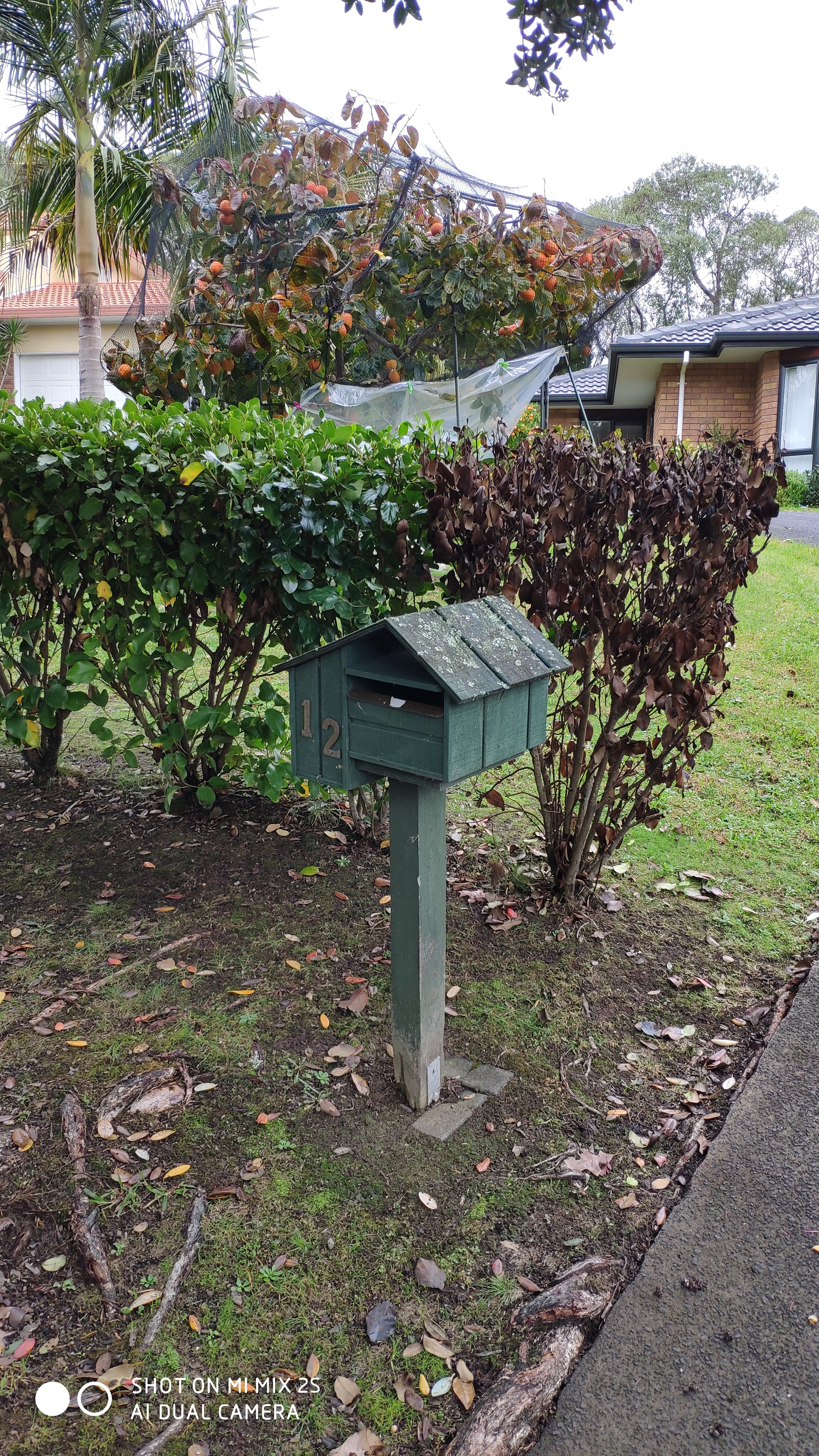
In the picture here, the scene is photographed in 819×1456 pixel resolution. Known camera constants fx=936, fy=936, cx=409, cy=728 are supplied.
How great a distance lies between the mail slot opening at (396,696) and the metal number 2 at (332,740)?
9 centimetres

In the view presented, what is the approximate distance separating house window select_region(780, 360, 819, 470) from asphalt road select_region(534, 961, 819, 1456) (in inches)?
739

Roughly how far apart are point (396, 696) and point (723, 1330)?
1501 mm

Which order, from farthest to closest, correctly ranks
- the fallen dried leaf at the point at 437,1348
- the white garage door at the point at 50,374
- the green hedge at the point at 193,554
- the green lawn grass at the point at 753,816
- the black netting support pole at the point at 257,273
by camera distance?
the white garage door at the point at 50,374
the black netting support pole at the point at 257,273
the green lawn grass at the point at 753,816
the green hedge at the point at 193,554
the fallen dried leaf at the point at 437,1348

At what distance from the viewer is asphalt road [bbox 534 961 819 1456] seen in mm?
1680

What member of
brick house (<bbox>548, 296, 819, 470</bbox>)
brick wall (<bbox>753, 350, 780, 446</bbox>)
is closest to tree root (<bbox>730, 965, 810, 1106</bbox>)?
brick house (<bbox>548, 296, 819, 470</bbox>)

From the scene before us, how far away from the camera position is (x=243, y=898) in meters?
3.57

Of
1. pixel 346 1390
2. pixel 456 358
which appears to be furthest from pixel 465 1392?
pixel 456 358

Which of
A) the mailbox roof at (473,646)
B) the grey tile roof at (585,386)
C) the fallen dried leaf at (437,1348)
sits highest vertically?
the grey tile roof at (585,386)

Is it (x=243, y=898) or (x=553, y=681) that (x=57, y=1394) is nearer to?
(x=243, y=898)

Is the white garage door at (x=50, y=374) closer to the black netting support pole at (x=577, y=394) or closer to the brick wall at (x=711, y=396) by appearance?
the brick wall at (x=711, y=396)

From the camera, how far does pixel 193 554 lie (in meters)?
3.37

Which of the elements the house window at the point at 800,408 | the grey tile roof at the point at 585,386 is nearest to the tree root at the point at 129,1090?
the grey tile roof at the point at 585,386

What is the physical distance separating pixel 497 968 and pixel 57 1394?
1.78m

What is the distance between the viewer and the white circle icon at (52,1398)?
1.70m
